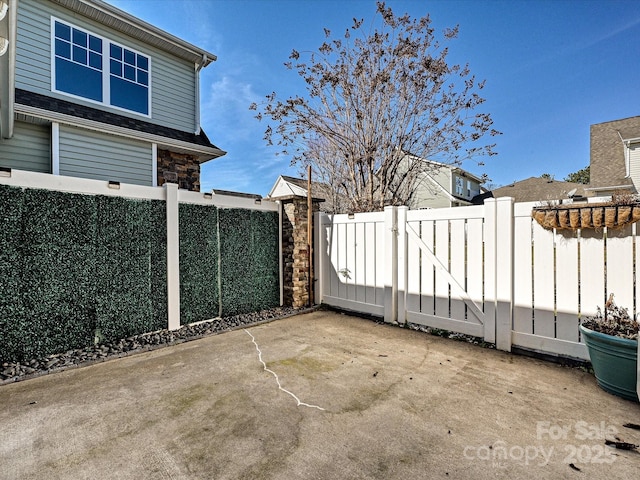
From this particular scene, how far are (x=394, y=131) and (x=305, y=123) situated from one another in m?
2.05

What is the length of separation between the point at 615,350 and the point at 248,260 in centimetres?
459

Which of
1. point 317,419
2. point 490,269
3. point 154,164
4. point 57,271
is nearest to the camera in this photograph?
point 317,419

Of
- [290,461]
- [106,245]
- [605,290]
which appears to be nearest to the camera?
[290,461]

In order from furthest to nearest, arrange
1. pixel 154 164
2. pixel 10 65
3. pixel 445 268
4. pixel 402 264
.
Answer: pixel 154 164 → pixel 402 264 → pixel 445 268 → pixel 10 65

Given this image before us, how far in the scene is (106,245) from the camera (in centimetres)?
376

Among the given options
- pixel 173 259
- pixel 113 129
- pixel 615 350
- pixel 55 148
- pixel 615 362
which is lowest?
pixel 615 362

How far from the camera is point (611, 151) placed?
14.0 metres

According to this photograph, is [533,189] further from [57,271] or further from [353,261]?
[57,271]

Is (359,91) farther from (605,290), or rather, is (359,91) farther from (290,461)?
(290,461)

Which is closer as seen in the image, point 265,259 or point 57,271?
point 57,271

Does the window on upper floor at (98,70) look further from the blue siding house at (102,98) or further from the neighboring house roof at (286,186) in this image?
the neighboring house roof at (286,186)

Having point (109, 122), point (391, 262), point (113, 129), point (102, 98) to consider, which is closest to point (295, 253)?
point (391, 262)

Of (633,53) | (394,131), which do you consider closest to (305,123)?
(394,131)

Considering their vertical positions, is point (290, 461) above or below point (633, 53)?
below
